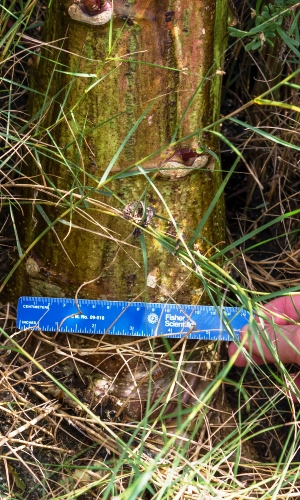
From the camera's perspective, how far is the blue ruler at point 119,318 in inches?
58.4

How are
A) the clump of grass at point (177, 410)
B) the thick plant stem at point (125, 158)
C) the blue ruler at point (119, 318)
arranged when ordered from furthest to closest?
the blue ruler at point (119, 318), the thick plant stem at point (125, 158), the clump of grass at point (177, 410)

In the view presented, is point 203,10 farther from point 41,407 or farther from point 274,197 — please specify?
point 41,407

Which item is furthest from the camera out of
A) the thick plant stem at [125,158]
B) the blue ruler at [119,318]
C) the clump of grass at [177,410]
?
the blue ruler at [119,318]

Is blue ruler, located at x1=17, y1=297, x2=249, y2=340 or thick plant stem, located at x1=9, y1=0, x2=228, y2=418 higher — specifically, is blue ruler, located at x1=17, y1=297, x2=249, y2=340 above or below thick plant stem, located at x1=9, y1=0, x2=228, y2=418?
below

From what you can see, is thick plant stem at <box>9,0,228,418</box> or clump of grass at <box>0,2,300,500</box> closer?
clump of grass at <box>0,2,300,500</box>

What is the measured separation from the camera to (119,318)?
1490mm

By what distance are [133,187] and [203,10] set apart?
18.2 inches

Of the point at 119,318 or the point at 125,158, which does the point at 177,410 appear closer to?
the point at 119,318

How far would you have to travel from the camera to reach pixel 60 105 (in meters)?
1.31

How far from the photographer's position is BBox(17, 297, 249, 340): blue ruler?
148 centimetres

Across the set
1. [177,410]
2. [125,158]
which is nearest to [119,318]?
[177,410]

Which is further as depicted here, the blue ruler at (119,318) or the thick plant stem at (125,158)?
the blue ruler at (119,318)

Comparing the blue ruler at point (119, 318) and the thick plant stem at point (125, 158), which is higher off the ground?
the thick plant stem at point (125, 158)

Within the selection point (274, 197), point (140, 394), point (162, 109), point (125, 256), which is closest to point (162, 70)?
point (162, 109)
